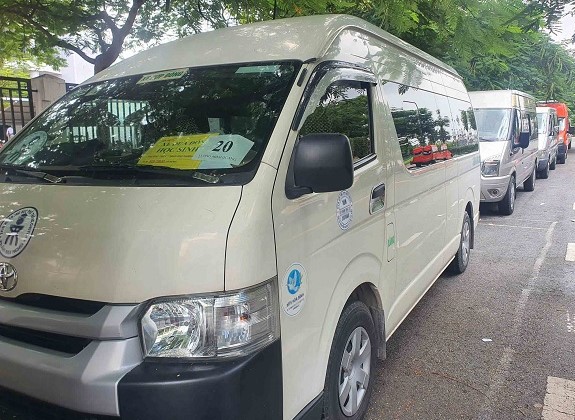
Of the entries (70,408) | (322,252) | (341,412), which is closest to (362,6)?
(322,252)

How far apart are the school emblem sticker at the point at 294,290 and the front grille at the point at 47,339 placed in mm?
781

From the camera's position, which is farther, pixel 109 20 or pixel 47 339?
pixel 109 20

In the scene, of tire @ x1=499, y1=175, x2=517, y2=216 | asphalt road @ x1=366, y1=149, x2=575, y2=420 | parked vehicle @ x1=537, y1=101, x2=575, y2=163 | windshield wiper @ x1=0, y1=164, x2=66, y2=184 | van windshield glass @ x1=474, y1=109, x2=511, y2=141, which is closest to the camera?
windshield wiper @ x1=0, y1=164, x2=66, y2=184

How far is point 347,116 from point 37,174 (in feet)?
5.48

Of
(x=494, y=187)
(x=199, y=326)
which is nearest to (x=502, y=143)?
(x=494, y=187)

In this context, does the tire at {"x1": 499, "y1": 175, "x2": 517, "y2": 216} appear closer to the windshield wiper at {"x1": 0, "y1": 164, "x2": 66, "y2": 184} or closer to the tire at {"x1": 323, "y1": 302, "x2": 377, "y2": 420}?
the tire at {"x1": 323, "y1": 302, "x2": 377, "y2": 420}

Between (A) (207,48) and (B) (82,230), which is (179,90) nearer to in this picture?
(A) (207,48)

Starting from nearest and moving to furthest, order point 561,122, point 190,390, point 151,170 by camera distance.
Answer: point 190,390 < point 151,170 < point 561,122

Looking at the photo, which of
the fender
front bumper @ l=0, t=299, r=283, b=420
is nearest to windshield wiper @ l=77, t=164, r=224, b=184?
front bumper @ l=0, t=299, r=283, b=420

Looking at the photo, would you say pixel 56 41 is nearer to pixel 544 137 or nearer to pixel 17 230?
pixel 17 230

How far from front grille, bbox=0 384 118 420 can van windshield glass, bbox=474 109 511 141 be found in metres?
9.23

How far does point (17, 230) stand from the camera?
2168mm

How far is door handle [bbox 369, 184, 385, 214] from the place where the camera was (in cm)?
295

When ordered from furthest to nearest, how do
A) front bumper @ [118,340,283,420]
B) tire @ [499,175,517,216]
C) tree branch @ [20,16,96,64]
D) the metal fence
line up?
tire @ [499,175,517,216]
tree branch @ [20,16,96,64]
the metal fence
front bumper @ [118,340,283,420]
